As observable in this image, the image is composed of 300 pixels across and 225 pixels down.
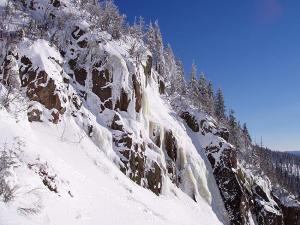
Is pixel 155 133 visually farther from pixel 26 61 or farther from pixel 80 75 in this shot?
pixel 26 61

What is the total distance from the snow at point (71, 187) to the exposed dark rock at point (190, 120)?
2160 cm

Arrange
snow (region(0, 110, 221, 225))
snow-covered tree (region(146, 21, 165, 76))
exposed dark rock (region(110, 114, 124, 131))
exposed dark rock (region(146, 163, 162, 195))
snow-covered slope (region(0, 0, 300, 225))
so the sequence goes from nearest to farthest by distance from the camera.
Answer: snow (region(0, 110, 221, 225)) < snow-covered slope (region(0, 0, 300, 225)) < exposed dark rock (region(110, 114, 124, 131)) < exposed dark rock (region(146, 163, 162, 195)) < snow-covered tree (region(146, 21, 165, 76))

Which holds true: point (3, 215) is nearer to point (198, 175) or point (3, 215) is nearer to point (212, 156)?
point (198, 175)

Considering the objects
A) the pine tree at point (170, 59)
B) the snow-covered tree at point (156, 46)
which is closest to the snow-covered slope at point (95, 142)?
the snow-covered tree at point (156, 46)

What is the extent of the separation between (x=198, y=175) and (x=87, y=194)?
2801 centimetres

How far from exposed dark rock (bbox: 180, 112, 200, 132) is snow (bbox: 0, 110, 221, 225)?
2160 cm

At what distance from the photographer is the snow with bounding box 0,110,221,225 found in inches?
547

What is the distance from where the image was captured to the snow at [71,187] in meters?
13.9

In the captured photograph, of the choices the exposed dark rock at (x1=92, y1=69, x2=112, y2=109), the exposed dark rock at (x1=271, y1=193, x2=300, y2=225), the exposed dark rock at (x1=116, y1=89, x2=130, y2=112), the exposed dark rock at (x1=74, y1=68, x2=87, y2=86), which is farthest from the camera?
the exposed dark rock at (x1=271, y1=193, x2=300, y2=225)

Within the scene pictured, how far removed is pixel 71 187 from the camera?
18.3 metres

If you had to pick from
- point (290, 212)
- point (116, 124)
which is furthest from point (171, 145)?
point (290, 212)

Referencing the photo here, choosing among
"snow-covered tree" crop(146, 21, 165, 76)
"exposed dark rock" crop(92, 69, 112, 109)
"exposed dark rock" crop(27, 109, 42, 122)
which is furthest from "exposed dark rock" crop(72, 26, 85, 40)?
"snow-covered tree" crop(146, 21, 165, 76)

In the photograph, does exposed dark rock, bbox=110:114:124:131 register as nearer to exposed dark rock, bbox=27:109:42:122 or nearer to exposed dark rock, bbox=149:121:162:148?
exposed dark rock, bbox=149:121:162:148

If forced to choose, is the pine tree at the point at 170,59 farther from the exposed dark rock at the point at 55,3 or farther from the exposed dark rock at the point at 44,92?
the exposed dark rock at the point at 44,92
